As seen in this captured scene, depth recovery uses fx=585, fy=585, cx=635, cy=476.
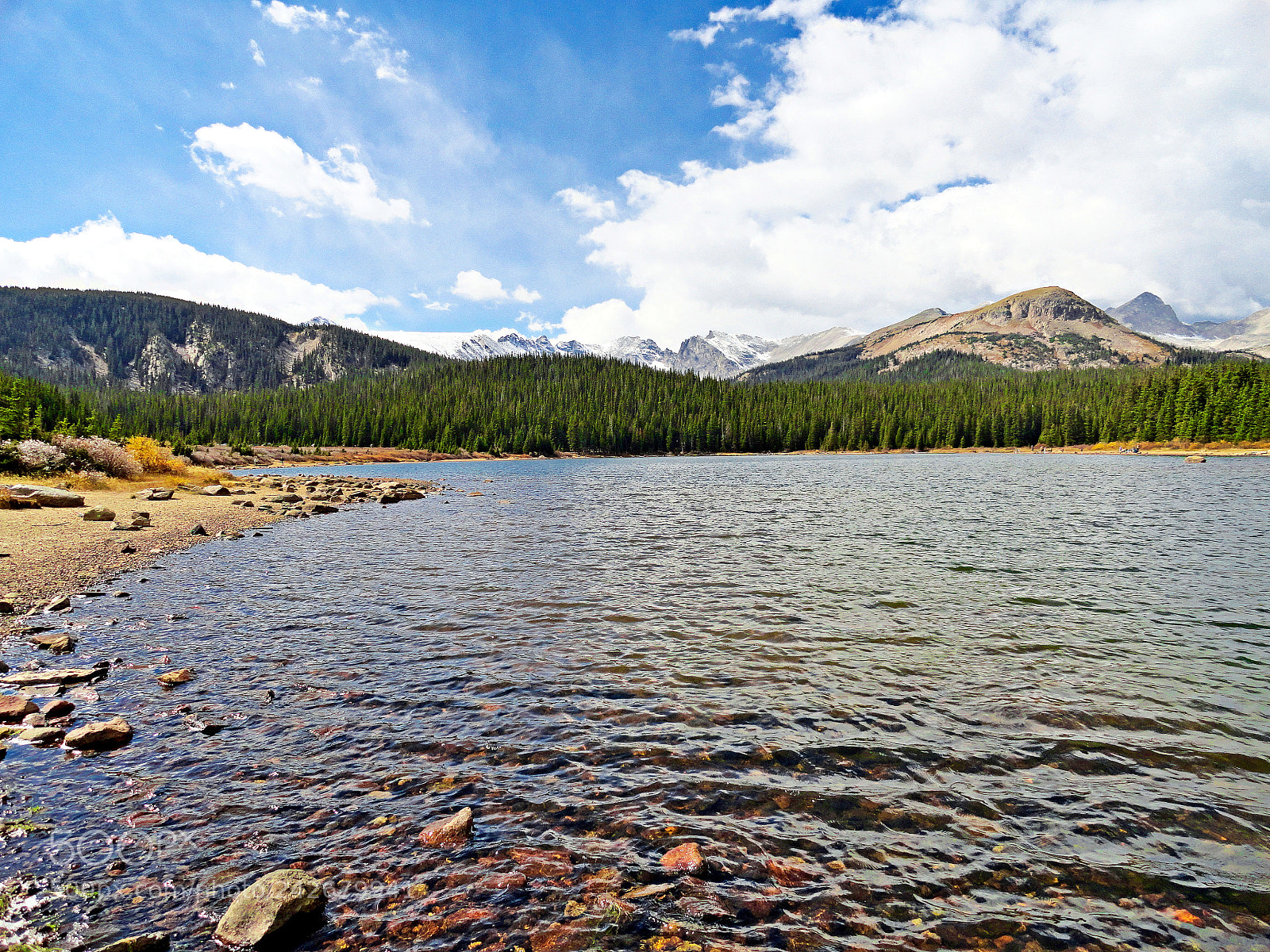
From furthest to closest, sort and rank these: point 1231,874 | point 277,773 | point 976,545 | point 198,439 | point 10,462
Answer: point 198,439 → point 10,462 → point 976,545 → point 277,773 → point 1231,874

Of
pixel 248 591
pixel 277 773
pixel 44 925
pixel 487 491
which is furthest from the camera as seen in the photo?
pixel 487 491

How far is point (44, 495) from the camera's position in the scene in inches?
1344

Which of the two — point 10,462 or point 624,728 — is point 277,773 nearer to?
point 624,728

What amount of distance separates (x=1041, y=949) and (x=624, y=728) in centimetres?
608

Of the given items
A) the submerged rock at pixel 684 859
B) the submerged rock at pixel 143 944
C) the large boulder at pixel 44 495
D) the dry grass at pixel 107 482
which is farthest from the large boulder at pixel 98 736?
the large boulder at pixel 44 495

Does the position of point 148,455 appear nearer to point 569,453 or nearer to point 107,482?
point 107,482

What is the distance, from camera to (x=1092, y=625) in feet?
50.6

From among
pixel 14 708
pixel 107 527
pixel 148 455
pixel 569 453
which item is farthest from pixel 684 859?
pixel 569 453

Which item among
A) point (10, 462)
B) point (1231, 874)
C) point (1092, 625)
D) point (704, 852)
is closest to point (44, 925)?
point (704, 852)

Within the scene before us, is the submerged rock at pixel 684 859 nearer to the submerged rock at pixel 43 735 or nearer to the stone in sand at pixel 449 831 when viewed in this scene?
the stone in sand at pixel 449 831

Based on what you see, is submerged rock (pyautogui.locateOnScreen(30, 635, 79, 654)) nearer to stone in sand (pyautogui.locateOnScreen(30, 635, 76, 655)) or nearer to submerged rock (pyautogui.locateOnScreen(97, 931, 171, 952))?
stone in sand (pyautogui.locateOnScreen(30, 635, 76, 655))

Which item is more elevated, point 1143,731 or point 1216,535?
point 1216,535

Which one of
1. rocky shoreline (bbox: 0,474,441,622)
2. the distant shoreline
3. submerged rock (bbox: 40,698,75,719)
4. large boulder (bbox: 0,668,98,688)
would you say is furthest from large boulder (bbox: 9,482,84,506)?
the distant shoreline

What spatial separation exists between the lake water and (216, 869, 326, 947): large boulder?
0.29 metres
